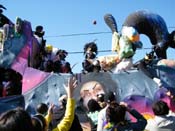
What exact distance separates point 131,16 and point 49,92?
11.2ft

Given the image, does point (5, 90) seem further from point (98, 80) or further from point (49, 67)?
point (98, 80)

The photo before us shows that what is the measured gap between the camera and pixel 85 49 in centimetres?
888

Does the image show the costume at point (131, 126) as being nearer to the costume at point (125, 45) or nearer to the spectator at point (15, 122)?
the spectator at point (15, 122)

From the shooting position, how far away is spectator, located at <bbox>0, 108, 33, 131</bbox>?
196 cm

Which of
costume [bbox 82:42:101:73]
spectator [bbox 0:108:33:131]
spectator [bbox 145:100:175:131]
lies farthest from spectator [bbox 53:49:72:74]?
spectator [bbox 0:108:33:131]

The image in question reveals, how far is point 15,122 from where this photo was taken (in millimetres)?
1971

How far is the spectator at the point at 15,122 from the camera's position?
77.2 inches

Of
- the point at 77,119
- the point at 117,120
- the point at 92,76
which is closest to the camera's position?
the point at 117,120

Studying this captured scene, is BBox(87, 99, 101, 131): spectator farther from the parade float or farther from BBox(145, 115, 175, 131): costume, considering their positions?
the parade float

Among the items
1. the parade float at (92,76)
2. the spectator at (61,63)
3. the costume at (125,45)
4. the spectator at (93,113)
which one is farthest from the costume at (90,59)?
the spectator at (93,113)

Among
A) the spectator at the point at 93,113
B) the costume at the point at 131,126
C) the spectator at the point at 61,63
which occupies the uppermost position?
the spectator at the point at 61,63

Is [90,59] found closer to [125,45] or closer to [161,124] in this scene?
[125,45]

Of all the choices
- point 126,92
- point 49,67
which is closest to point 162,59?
point 126,92

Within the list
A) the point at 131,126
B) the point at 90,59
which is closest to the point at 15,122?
the point at 131,126
